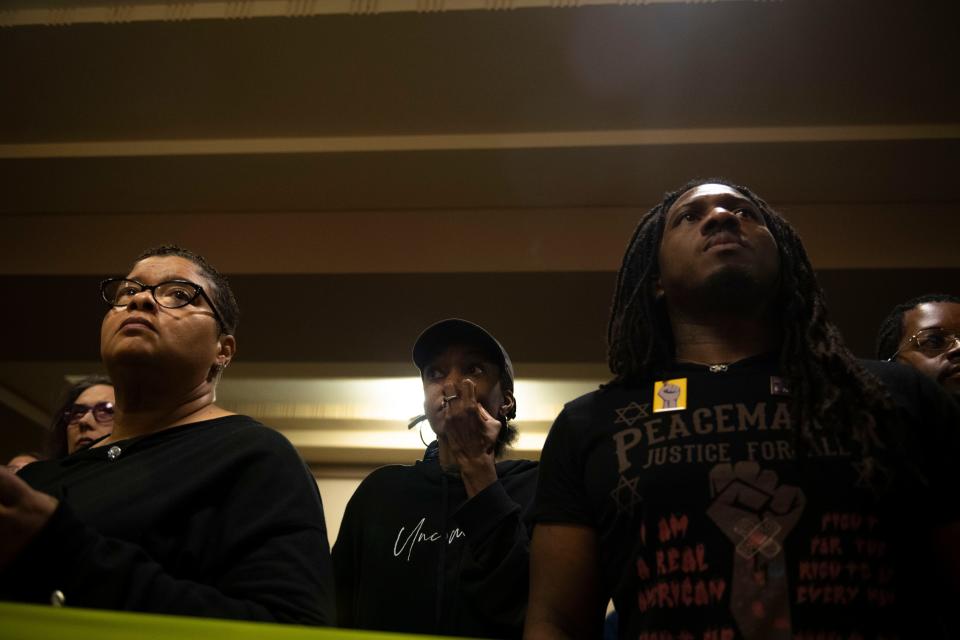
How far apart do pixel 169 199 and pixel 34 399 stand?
1632 mm

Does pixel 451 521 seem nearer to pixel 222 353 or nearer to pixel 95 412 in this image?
pixel 222 353

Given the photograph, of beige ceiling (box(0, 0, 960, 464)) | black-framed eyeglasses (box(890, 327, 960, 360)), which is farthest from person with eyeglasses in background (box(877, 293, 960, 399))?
beige ceiling (box(0, 0, 960, 464))

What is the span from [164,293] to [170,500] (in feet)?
1.51

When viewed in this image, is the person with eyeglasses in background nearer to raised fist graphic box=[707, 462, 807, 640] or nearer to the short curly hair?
raised fist graphic box=[707, 462, 807, 640]

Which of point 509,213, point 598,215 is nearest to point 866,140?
point 598,215

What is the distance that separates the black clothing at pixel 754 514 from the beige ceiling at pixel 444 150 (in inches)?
74.6

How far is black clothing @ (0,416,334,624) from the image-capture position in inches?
38.1

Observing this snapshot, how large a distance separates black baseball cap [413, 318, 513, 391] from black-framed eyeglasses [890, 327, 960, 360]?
94cm

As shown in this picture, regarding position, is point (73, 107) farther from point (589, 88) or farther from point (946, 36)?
point (946, 36)

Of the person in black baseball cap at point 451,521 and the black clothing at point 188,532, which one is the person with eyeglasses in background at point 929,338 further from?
the black clothing at point 188,532

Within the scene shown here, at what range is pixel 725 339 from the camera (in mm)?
1290

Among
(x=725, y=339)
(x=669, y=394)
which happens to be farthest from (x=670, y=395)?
(x=725, y=339)

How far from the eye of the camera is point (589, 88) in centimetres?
294

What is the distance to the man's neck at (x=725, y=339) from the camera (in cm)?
128
